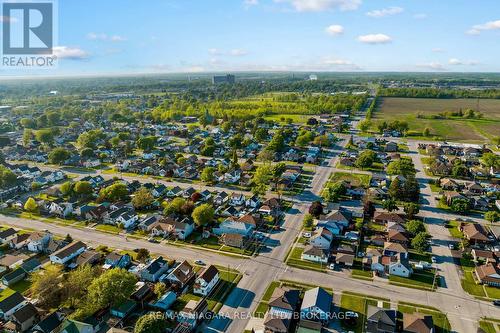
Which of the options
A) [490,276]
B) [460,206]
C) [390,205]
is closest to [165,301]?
[490,276]

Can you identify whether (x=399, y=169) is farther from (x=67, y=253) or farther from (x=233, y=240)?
(x=67, y=253)

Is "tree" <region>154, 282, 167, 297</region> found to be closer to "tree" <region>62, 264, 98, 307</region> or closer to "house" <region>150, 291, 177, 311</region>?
"house" <region>150, 291, 177, 311</region>

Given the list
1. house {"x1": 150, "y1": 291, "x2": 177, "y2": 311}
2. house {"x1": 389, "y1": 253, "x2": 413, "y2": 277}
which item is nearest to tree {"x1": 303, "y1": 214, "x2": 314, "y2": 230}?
house {"x1": 389, "y1": 253, "x2": 413, "y2": 277}

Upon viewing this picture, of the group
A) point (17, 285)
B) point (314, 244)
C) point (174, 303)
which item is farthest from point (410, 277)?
point (17, 285)

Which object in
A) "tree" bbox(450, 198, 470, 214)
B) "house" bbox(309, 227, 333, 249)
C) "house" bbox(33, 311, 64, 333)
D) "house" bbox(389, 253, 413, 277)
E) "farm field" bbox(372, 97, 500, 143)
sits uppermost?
"farm field" bbox(372, 97, 500, 143)

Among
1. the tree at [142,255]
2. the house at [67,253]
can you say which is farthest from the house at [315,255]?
the house at [67,253]
